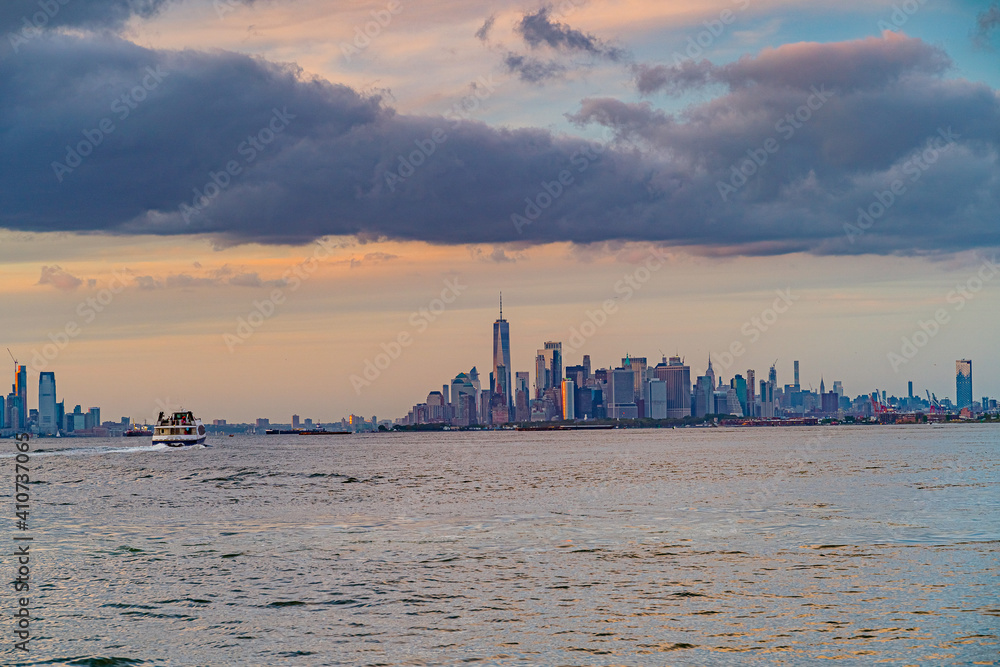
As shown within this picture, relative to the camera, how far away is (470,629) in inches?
1357

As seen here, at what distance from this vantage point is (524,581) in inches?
1725

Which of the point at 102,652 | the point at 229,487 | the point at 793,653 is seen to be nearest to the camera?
the point at 793,653

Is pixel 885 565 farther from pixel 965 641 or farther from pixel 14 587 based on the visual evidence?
pixel 14 587

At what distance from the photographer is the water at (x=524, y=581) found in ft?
104

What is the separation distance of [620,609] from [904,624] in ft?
33.3

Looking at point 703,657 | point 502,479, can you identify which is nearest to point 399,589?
point 703,657

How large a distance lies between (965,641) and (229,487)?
95.9 meters

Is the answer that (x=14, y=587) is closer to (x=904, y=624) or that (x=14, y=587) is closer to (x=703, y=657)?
(x=703, y=657)

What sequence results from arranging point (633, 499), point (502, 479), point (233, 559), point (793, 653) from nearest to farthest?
point (793, 653) < point (233, 559) < point (633, 499) < point (502, 479)

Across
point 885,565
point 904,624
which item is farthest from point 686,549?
point 904,624

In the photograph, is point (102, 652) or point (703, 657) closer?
point (703, 657)

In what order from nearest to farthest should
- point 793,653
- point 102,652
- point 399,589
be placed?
point 793,653
point 102,652
point 399,589

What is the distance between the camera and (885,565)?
45.6 meters

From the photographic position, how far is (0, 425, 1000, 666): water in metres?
31.8
